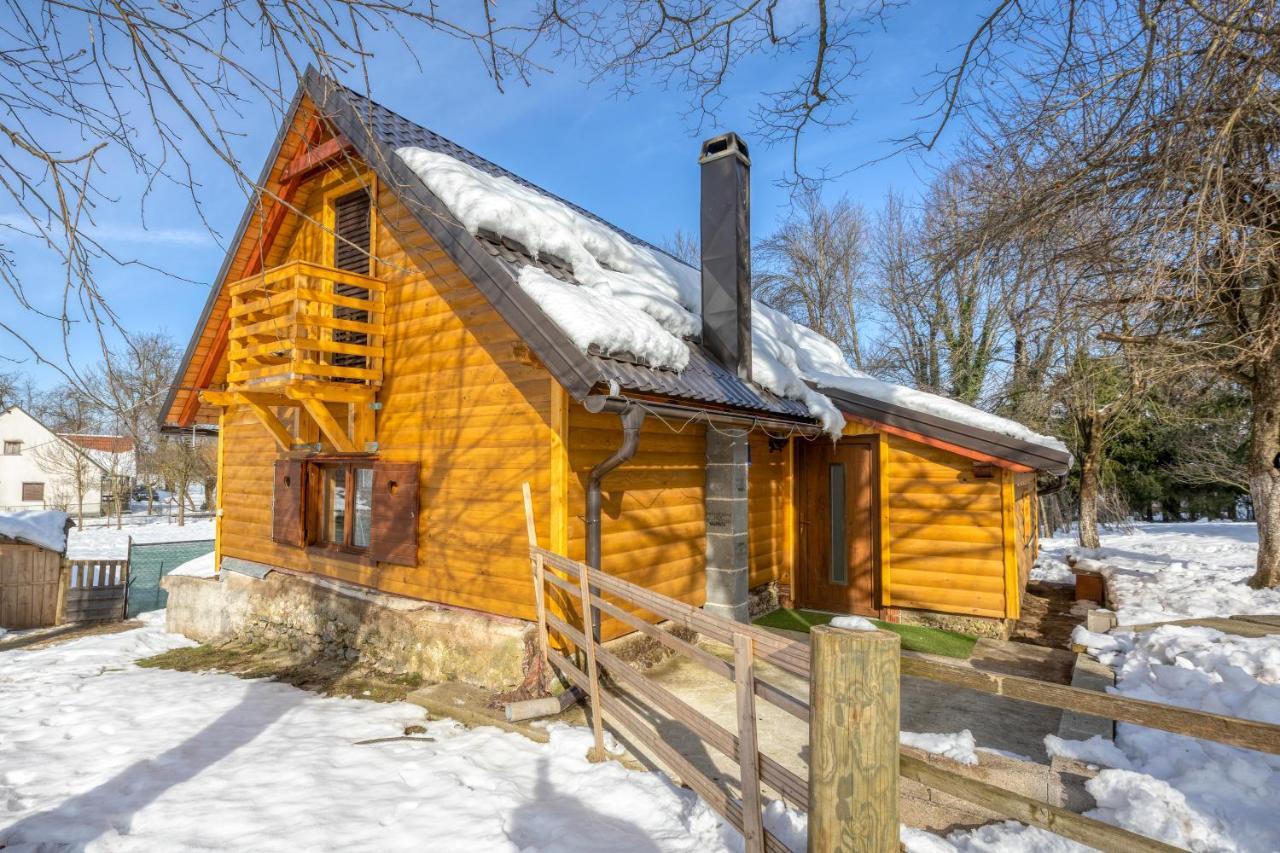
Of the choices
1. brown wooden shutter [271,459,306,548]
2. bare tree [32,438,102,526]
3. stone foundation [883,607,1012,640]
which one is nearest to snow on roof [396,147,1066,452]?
stone foundation [883,607,1012,640]

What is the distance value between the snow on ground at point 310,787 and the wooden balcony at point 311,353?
3.03m

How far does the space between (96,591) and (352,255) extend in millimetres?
11185

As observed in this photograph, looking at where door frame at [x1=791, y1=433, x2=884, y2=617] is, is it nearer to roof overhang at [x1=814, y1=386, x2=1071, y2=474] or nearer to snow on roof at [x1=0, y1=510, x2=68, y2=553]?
roof overhang at [x1=814, y1=386, x2=1071, y2=474]

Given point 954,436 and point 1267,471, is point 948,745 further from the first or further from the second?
point 1267,471

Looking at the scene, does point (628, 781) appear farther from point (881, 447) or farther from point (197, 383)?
point (197, 383)

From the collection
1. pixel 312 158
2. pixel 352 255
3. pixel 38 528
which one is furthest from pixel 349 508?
pixel 38 528

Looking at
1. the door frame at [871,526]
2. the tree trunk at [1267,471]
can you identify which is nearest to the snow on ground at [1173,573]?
the tree trunk at [1267,471]

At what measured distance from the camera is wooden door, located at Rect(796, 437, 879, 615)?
28.2 feet

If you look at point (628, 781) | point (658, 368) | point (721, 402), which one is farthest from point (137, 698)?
point (721, 402)

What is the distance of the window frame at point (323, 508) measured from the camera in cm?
762

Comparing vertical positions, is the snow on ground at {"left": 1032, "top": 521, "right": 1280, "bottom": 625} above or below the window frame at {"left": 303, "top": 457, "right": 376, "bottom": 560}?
below

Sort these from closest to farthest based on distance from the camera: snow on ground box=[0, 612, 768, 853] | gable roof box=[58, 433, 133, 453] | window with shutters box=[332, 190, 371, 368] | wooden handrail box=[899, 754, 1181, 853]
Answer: wooden handrail box=[899, 754, 1181, 853] → snow on ground box=[0, 612, 768, 853] → gable roof box=[58, 433, 133, 453] → window with shutters box=[332, 190, 371, 368]

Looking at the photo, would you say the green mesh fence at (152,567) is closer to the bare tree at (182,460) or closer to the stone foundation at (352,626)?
the stone foundation at (352,626)

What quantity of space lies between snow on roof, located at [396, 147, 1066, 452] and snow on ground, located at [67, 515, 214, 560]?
1804 centimetres
